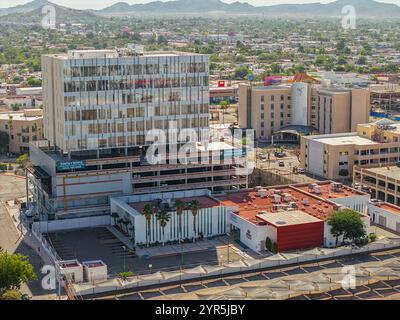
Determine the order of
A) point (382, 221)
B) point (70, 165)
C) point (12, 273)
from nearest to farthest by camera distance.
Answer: point (12, 273) < point (382, 221) < point (70, 165)

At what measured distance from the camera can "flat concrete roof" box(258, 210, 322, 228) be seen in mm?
42703

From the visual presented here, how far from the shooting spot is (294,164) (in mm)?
67188

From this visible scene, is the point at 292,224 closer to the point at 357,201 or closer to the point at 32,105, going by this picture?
the point at 357,201

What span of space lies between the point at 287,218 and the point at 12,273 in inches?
637

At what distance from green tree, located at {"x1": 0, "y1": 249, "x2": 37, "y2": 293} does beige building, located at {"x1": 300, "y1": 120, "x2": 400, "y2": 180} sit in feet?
101

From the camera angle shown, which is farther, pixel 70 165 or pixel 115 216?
pixel 70 165

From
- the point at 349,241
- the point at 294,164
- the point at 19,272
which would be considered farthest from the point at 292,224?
the point at 294,164

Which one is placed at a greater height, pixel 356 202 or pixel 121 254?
pixel 356 202

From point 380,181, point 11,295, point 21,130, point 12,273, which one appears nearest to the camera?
point 11,295

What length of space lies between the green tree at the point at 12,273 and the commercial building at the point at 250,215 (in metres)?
9.57

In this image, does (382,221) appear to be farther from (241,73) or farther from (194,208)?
(241,73)

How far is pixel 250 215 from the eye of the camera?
45625mm

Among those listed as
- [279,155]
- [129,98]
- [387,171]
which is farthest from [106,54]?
[279,155]

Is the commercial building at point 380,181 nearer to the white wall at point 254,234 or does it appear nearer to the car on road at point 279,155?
the car on road at point 279,155
